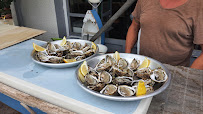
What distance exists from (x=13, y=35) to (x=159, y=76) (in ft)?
5.56

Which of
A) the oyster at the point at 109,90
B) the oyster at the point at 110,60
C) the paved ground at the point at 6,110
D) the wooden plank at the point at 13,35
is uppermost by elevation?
the wooden plank at the point at 13,35

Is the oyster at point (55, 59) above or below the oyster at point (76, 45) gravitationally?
below

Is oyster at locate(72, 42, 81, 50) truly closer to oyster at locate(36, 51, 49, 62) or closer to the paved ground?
oyster at locate(36, 51, 49, 62)

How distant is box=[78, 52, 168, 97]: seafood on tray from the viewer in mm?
828

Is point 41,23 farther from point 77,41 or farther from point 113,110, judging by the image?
point 113,110

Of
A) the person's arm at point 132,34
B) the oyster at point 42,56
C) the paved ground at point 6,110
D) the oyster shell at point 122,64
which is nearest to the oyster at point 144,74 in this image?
the oyster shell at point 122,64

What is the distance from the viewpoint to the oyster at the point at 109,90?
0.83 meters

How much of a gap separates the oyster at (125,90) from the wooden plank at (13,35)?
4.34ft

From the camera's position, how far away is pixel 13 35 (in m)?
1.84

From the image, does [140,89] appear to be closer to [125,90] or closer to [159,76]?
[125,90]

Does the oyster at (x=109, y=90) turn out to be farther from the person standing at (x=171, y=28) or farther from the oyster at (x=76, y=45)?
the person standing at (x=171, y=28)

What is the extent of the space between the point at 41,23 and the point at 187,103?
3707mm

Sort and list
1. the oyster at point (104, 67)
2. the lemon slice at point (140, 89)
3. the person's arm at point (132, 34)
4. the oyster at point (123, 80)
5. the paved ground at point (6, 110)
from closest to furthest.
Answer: the lemon slice at point (140, 89) → the oyster at point (123, 80) → the oyster at point (104, 67) → the person's arm at point (132, 34) → the paved ground at point (6, 110)

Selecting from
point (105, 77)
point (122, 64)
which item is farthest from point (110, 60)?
point (105, 77)
